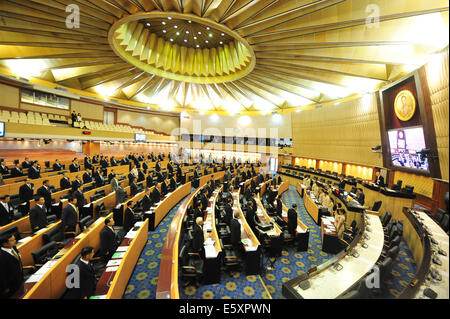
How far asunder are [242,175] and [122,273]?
11.5m

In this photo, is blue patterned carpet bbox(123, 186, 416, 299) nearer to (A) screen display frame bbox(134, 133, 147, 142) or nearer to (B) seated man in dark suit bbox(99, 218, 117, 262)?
(B) seated man in dark suit bbox(99, 218, 117, 262)

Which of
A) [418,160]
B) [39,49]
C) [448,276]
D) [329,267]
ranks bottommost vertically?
[329,267]

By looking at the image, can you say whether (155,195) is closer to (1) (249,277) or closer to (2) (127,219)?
(2) (127,219)

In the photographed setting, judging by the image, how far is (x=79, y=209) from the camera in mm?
6398

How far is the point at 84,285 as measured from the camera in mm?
3205

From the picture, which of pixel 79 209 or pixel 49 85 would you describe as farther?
pixel 49 85

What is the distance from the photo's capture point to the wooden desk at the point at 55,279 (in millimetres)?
2941

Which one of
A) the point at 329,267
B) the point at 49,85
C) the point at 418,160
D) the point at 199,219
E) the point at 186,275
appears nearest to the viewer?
the point at 329,267

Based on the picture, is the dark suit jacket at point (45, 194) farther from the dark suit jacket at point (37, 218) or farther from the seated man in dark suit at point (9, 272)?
the seated man in dark suit at point (9, 272)

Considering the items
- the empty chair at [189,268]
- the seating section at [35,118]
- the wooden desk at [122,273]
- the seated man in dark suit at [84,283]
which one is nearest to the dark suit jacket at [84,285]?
the seated man in dark suit at [84,283]

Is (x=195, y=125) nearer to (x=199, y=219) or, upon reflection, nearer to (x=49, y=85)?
(x=49, y=85)

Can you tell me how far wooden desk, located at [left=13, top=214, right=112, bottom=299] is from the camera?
9.65 ft

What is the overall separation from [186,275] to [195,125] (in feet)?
73.6
